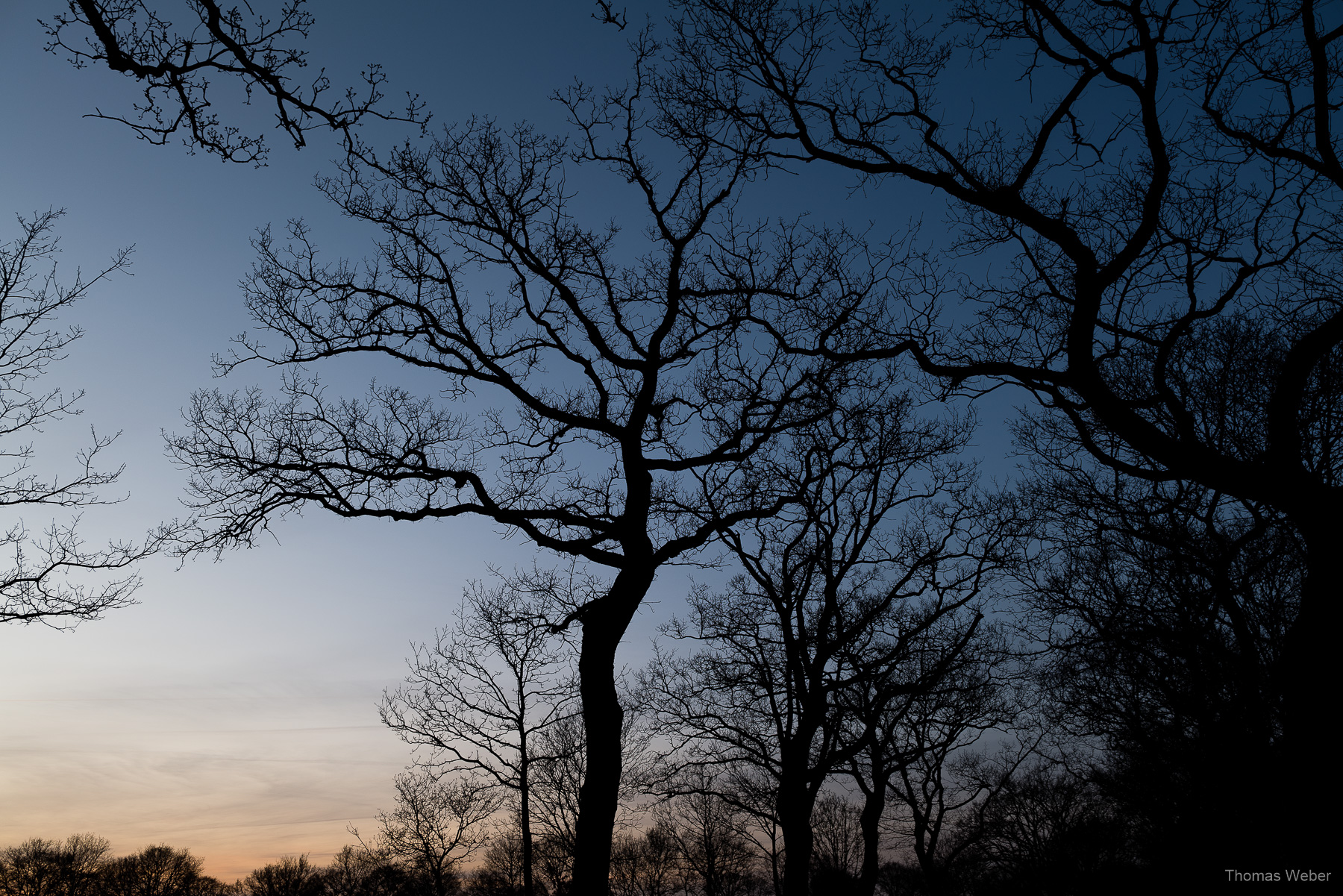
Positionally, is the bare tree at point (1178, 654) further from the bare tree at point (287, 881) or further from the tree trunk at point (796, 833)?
the bare tree at point (287, 881)

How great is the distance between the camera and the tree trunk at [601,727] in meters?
7.79

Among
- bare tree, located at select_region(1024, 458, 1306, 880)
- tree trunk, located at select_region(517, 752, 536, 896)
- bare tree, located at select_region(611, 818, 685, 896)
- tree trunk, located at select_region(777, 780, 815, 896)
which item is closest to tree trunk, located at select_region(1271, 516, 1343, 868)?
bare tree, located at select_region(1024, 458, 1306, 880)

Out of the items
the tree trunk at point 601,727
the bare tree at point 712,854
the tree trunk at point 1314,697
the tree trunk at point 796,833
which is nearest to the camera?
the tree trunk at point 1314,697

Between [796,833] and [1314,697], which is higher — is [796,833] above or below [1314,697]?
below

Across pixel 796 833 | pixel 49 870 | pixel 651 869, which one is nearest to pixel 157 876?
pixel 49 870

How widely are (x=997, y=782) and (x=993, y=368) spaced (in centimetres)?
2810

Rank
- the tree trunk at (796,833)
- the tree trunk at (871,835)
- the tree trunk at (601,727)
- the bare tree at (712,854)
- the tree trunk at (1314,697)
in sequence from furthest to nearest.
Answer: the bare tree at (712,854), the tree trunk at (871,835), the tree trunk at (796,833), the tree trunk at (601,727), the tree trunk at (1314,697)

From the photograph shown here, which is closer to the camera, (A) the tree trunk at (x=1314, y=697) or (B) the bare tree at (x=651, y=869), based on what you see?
(A) the tree trunk at (x=1314, y=697)

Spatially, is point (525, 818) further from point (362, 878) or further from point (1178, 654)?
point (362, 878)

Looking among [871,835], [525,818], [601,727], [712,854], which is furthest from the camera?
[712,854]

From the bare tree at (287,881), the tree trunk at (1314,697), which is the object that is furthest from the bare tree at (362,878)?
the tree trunk at (1314,697)

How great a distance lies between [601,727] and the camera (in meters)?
8.36

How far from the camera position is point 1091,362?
6.97 meters

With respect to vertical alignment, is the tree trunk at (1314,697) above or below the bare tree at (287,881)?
above
